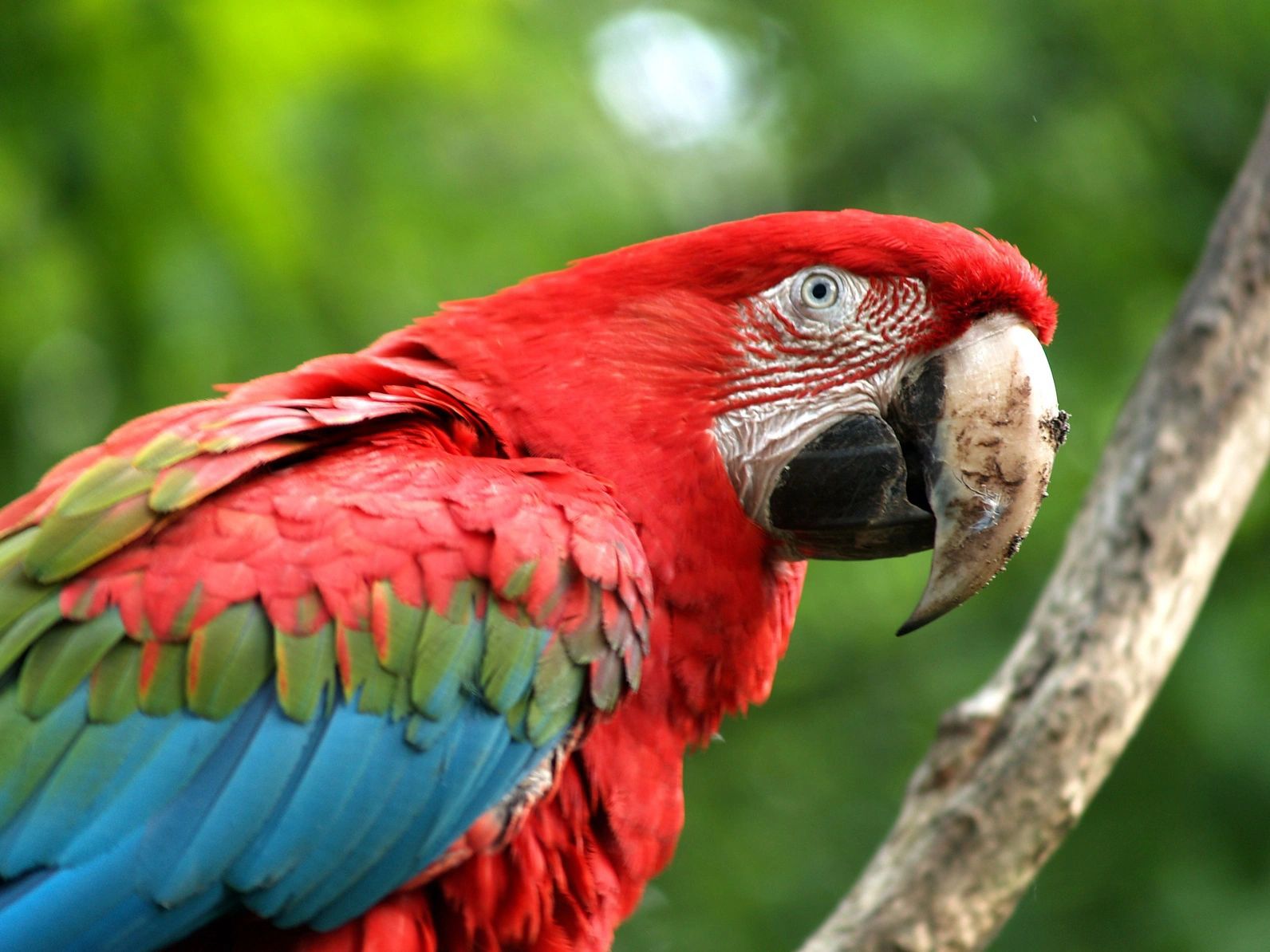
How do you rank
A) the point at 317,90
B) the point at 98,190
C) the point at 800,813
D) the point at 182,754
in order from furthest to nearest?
the point at 800,813
the point at 317,90
the point at 98,190
the point at 182,754

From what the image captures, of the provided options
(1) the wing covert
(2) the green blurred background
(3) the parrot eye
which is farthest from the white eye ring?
(2) the green blurred background

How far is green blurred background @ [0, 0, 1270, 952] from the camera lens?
128 inches

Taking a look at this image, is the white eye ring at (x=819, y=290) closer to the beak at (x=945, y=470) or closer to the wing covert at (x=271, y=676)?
the beak at (x=945, y=470)

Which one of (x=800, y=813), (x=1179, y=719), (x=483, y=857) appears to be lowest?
(x=800, y=813)

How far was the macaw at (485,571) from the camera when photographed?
5.81 feet

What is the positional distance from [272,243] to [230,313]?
20 centimetres

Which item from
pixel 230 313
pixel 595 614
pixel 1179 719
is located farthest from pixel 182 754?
pixel 1179 719

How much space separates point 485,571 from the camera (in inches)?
72.0

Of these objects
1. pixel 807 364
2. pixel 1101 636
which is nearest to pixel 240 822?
pixel 807 364

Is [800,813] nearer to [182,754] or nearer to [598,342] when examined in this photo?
[598,342]

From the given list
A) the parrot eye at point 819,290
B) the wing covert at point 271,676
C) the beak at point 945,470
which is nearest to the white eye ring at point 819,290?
the parrot eye at point 819,290

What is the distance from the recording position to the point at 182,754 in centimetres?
177

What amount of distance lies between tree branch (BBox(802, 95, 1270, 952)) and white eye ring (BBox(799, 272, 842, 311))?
2.92 ft

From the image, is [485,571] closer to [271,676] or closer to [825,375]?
[271,676]
